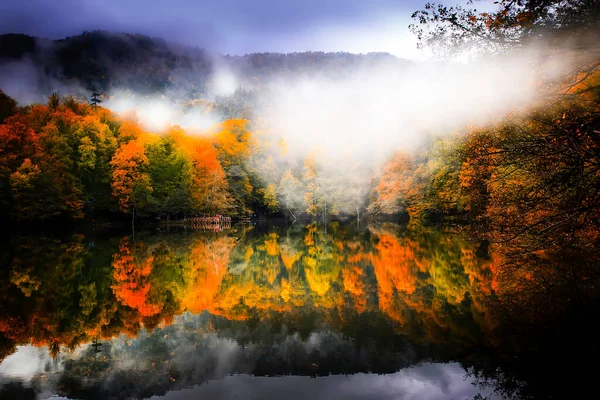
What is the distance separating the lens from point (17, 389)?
219 inches

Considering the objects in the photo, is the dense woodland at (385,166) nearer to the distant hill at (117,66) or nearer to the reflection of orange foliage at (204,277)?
the reflection of orange foliage at (204,277)

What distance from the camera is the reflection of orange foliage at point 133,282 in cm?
988

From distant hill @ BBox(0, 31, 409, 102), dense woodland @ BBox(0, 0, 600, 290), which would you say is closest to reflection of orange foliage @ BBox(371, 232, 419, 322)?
dense woodland @ BBox(0, 0, 600, 290)

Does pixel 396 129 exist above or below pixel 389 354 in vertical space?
above

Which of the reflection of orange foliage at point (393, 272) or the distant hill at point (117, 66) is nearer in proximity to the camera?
the reflection of orange foliage at point (393, 272)

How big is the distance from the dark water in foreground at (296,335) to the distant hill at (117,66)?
9355 centimetres

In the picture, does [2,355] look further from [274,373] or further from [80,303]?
[274,373]

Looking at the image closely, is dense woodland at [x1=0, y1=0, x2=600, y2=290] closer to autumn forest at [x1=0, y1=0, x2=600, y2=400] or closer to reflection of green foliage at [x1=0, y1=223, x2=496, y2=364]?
autumn forest at [x1=0, y1=0, x2=600, y2=400]

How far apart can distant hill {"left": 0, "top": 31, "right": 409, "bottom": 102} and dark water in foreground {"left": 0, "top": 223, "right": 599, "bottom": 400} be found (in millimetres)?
93553

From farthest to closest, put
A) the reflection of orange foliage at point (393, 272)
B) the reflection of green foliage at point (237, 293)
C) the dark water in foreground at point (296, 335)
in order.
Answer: the reflection of orange foliage at point (393, 272), the reflection of green foliage at point (237, 293), the dark water in foreground at point (296, 335)

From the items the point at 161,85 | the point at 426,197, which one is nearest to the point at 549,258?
the point at 426,197

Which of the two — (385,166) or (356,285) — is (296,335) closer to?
(356,285)

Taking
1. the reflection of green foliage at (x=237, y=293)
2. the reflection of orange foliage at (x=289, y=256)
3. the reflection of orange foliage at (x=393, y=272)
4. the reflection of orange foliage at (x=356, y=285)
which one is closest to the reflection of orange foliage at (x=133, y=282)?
the reflection of green foliage at (x=237, y=293)

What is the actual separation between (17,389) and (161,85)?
128 meters
